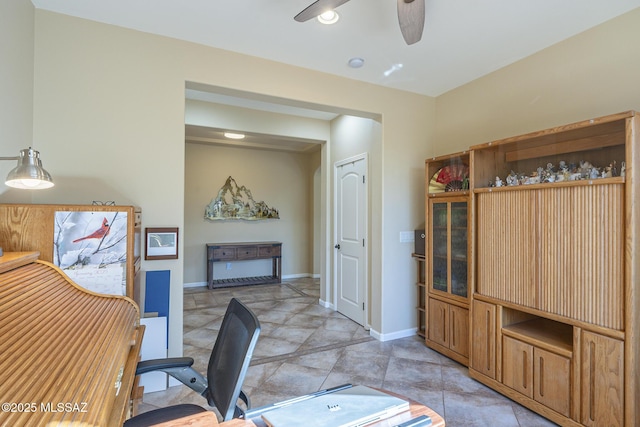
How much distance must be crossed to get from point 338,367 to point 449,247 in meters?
1.59

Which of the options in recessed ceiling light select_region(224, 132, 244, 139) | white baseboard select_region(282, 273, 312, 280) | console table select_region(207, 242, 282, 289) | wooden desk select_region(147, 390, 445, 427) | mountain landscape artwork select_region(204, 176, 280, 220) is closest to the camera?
wooden desk select_region(147, 390, 445, 427)

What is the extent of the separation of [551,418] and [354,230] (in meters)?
2.68

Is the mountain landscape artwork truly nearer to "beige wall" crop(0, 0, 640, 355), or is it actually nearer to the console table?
the console table

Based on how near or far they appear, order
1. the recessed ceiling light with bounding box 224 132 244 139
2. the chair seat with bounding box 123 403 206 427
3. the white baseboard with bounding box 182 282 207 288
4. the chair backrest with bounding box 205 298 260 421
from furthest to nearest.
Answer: the white baseboard with bounding box 182 282 207 288 → the recessed ceiling light with bounding box 224 132 244 139 → the chair seat with bounding box 123 403 206 427 → the chair backrest with bounding box 205 298 260 421

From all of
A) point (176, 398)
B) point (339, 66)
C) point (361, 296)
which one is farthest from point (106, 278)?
point (361, 296)

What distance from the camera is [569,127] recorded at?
212cm

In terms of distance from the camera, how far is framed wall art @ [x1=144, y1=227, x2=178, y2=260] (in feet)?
8.27

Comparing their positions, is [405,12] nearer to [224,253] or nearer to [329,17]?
[329,17]

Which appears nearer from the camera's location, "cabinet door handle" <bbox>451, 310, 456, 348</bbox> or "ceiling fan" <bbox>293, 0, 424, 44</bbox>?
"ceiling fan" <bbox>293, 0, 424, 44</bbox>

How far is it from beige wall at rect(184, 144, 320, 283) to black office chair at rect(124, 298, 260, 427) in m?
4.89

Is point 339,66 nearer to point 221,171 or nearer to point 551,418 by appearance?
point 551,418

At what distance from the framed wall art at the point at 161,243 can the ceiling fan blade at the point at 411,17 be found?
224 cm

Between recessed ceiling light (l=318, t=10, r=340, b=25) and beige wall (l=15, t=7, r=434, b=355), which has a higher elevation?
recessed ceiling light (l=318, t=10, r=340, b=25)

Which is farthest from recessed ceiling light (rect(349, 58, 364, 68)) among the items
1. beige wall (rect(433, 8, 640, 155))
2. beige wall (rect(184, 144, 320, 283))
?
beige wall (rect(184, 144, 320, 283))
